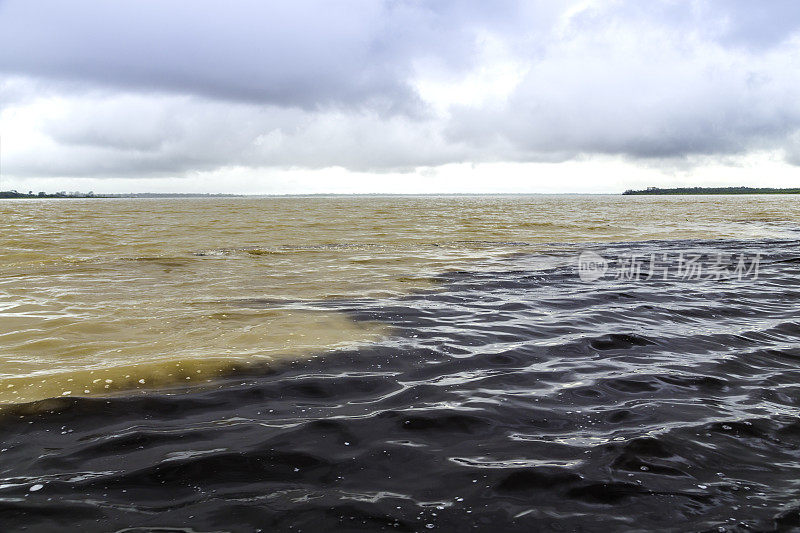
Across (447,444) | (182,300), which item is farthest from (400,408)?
(182,300)

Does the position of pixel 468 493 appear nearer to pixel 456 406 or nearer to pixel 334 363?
pixel 456 406

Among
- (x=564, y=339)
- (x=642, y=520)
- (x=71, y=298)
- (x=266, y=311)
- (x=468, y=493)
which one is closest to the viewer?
(x=642, y=520)

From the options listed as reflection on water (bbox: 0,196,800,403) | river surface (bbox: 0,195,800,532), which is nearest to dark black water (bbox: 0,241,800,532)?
river surface (bbox: 0,195,800,532)

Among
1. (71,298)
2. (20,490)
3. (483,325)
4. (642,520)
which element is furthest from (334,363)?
(71,298)

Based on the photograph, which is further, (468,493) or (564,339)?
(564,339)

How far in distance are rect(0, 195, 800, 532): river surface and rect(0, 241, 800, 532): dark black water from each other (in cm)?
2

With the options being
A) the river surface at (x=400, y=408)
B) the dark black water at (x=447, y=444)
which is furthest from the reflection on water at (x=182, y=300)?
the dark black water at (x=447, y=444)

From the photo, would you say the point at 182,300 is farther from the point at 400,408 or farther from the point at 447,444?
the point at 447,444

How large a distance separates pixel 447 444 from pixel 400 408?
72 centimetres

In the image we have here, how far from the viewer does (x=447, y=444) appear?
3893mm

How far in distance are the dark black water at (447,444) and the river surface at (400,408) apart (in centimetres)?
2

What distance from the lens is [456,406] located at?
455 cm

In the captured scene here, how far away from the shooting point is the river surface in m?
3.12

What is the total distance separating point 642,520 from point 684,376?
269 centimetres
